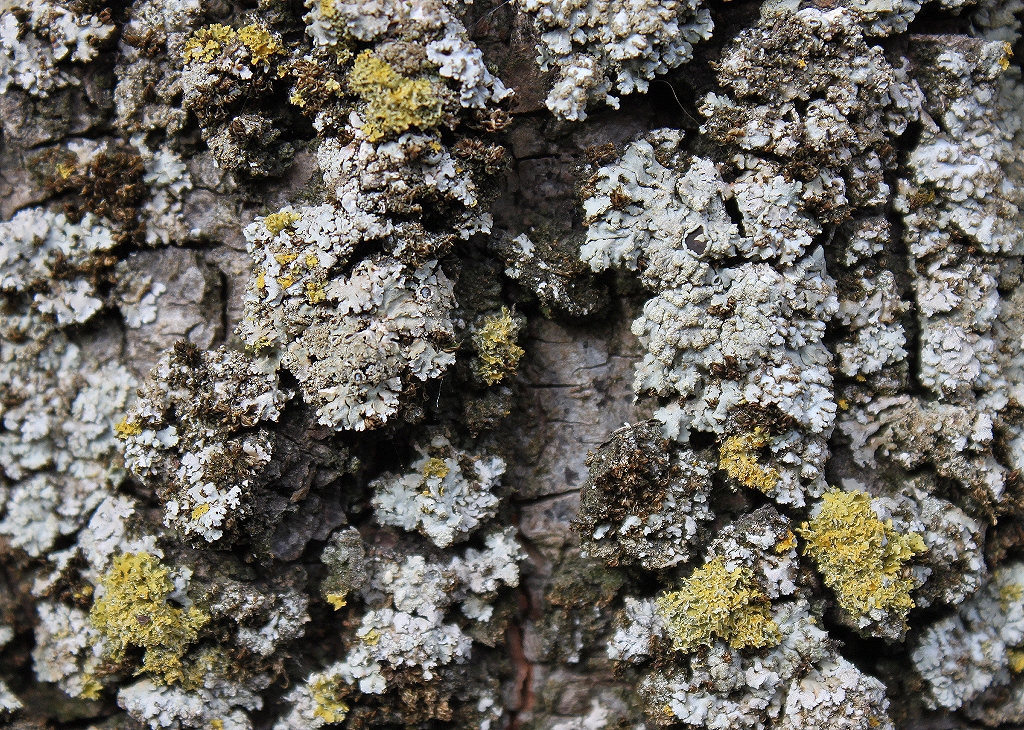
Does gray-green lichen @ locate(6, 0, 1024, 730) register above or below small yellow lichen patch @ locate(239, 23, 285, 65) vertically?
below

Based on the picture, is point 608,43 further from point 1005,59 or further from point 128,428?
point 128,428

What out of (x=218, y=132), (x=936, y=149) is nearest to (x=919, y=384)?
(x=936, y=149)

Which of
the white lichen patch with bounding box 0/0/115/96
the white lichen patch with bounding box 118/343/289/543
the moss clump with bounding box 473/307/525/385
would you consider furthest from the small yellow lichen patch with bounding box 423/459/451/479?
the white lichen patch with bounding box 0/0/115/96

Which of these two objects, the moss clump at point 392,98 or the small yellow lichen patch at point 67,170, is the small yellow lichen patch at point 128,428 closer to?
the small yellow lichen patch at point 67,170

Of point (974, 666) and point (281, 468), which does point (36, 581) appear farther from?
point (974, 666)

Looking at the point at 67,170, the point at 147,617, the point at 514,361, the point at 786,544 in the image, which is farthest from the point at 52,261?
the point at 786,544

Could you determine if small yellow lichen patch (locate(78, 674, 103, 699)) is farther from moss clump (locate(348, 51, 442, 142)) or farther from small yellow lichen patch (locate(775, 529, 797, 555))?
small yellow lichen patch (locate(775, 529, 797, 555))

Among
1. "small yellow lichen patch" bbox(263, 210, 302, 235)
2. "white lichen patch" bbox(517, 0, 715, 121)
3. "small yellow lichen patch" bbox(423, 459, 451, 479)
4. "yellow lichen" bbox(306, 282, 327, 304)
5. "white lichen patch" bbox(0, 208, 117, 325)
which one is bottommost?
"small yellow lichen patch" bbox(423, 459, 451, 479)
